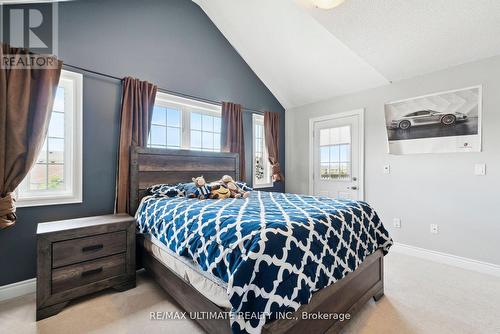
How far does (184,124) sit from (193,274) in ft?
7.43

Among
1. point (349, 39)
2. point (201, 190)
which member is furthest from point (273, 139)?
point (201, 190)

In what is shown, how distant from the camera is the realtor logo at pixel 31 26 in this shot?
2072 mm

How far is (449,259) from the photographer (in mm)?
2848

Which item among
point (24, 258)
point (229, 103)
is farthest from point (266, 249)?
point (229, 103)

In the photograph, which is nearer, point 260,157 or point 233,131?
point 233,131

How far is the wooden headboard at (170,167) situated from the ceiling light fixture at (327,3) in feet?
7.04

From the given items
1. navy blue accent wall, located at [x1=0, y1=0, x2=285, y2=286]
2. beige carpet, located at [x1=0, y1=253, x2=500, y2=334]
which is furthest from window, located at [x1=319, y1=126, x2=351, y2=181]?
navy blue accent wall, located at [x1=0, y1=0, x2=285, y2=286]

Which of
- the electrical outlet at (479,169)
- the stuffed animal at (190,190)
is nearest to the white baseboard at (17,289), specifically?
the stuffed animal at (190,190)

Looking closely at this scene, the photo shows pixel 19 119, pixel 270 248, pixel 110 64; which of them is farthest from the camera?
pixel 110 64

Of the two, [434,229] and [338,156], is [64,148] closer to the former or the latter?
[338,156]

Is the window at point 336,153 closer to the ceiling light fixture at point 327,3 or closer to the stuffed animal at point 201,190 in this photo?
the ceiling light fixture at point 327,3

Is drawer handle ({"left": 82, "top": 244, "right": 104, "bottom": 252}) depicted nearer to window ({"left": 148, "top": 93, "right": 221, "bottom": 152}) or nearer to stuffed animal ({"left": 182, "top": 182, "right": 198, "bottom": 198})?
stuffed animal ({"left": 182, "top": 182, "right": 198, "bottom": 198})

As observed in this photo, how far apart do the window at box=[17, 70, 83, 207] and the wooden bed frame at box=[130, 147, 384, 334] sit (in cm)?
53

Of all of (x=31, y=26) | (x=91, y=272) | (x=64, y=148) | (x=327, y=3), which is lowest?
(x=91, y=272)
